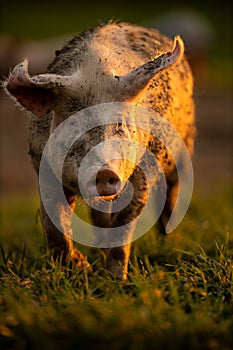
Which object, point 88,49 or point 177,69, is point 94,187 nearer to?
point 88,49

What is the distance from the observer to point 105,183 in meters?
3.47

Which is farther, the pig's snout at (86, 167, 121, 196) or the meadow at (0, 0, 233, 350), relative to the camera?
the pig's snout at (86, 167, 121, 196)

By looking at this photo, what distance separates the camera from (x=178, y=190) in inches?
221

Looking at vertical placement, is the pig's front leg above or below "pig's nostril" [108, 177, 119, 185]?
below

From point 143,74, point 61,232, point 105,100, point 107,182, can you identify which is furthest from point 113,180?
point 61,232

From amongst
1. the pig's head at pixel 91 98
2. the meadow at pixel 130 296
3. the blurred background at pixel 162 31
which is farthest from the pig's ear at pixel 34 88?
the meadow at pixel 130 296

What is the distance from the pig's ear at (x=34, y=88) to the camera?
12.3ft

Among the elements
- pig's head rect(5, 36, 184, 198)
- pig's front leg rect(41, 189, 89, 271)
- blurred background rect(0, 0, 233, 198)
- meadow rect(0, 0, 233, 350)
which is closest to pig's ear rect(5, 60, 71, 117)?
pig's head rect(5, 36, 184, 198)

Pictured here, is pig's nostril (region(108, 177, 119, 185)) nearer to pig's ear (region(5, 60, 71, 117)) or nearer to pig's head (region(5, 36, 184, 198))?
pig's head (region(5, 36, 184, 198))

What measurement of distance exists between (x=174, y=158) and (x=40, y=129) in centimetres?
111

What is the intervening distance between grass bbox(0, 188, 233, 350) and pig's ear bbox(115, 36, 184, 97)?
36.9 inches

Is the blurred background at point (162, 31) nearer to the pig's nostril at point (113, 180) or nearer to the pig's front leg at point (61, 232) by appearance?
the pig's front leg at point (61, 232)

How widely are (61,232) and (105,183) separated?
0.97m

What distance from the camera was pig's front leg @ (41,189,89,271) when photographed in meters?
4.34
